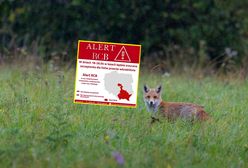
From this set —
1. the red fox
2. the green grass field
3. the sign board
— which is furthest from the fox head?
the sign board

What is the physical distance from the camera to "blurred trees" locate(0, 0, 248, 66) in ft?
62.7

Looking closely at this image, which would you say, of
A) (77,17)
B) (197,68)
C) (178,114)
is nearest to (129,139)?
(178,114)

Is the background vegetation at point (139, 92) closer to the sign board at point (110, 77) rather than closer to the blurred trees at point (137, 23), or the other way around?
the blurred trees at point (137, 23)

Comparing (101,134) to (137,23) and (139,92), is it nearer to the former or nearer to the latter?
(139,92)

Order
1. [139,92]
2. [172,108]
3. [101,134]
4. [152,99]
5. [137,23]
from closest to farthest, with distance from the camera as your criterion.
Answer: [101,134] → [172,108] → [152,99] → [139,92] → [137,23]

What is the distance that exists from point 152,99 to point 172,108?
411 mm

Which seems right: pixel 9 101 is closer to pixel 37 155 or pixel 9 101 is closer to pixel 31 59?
pixel 37 155

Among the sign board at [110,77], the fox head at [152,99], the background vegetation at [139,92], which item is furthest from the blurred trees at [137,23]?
the sign board at [110,77]

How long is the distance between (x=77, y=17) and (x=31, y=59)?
5504mm

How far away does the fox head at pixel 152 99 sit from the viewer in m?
10.1

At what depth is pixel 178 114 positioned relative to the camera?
962 centimetres

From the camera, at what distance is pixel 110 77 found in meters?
8.69

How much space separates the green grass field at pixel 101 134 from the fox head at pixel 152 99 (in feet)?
0.41

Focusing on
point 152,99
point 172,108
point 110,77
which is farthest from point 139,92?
point 110,77
